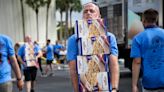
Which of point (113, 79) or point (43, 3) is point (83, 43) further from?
point (43, 3)

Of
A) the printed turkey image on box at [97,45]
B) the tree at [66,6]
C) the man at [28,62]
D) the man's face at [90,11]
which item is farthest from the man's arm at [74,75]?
the tree at [66,6]

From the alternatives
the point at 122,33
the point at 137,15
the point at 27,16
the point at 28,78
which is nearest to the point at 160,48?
the point at 28,78

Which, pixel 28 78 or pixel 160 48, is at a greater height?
pixel 160 48

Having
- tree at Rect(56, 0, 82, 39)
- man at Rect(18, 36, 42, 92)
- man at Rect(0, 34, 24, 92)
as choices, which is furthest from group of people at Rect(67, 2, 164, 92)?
tree at Rect(56, 0, 82, 39)

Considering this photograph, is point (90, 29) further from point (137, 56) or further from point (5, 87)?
point (5, 87)

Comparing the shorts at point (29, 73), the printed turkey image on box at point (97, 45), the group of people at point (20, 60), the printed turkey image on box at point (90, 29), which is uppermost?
the printed turkey image on box at point (90, 29)

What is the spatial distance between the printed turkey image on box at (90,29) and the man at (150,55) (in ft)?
3.06

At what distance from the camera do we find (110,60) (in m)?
5.73

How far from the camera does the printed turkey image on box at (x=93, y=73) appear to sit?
5703 mm

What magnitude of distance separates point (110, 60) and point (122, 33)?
40.2ft

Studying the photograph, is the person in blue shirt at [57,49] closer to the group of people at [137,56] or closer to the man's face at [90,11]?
the group of people at [137,56]

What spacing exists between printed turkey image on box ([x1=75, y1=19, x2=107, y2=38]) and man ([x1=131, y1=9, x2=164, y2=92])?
0.93m

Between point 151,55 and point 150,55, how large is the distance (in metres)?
0.01

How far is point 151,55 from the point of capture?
6512mm
